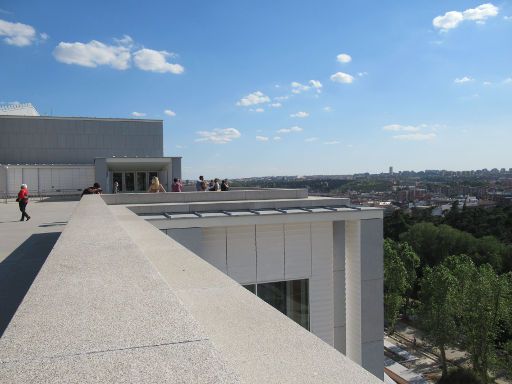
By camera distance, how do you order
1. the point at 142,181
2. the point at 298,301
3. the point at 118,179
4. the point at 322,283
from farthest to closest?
the point at 142,181 → the point at 118,179 → the point at 322,283 → the point at 298,301

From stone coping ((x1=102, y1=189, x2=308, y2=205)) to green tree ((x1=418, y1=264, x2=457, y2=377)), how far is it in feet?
75.8

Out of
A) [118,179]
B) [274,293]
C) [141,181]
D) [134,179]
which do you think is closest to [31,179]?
[118,179]

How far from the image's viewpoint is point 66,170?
3475cm

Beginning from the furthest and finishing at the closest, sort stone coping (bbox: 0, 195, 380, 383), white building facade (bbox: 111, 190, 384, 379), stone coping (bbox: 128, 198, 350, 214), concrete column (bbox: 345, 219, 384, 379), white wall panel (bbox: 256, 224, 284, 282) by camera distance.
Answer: concrete column (bbox: 345, 219, 384, 379)
white wall panel (bbox: 256, 224, 284, 282)
white building facade (bbox: 111, 190, 384, 379)
stone coping (bbox: 128, 198, 350, 214)
stone coping (bbox: 0, 195, 380, 383)

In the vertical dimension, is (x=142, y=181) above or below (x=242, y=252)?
above

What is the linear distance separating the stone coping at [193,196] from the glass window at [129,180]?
22.6 metres

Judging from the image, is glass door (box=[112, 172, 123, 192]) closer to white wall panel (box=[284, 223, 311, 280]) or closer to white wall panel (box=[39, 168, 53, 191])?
white wall panel (box=[39, 168, 53, 191])

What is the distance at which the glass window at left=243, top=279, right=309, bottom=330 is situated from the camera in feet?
45.9

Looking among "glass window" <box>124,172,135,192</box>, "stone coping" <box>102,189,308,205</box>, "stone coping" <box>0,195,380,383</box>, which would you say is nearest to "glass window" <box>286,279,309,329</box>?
"stone coping" <box>102,189,308,205</box>

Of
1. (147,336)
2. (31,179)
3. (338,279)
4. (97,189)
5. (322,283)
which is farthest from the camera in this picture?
(31,179)

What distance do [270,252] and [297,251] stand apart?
1.00 metres

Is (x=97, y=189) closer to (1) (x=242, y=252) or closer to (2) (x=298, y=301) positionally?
(1) (x=242, y=252)

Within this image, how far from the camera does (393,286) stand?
46.0m

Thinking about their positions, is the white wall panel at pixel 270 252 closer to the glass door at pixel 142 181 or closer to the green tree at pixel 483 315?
the green tree at pixel 483 315
